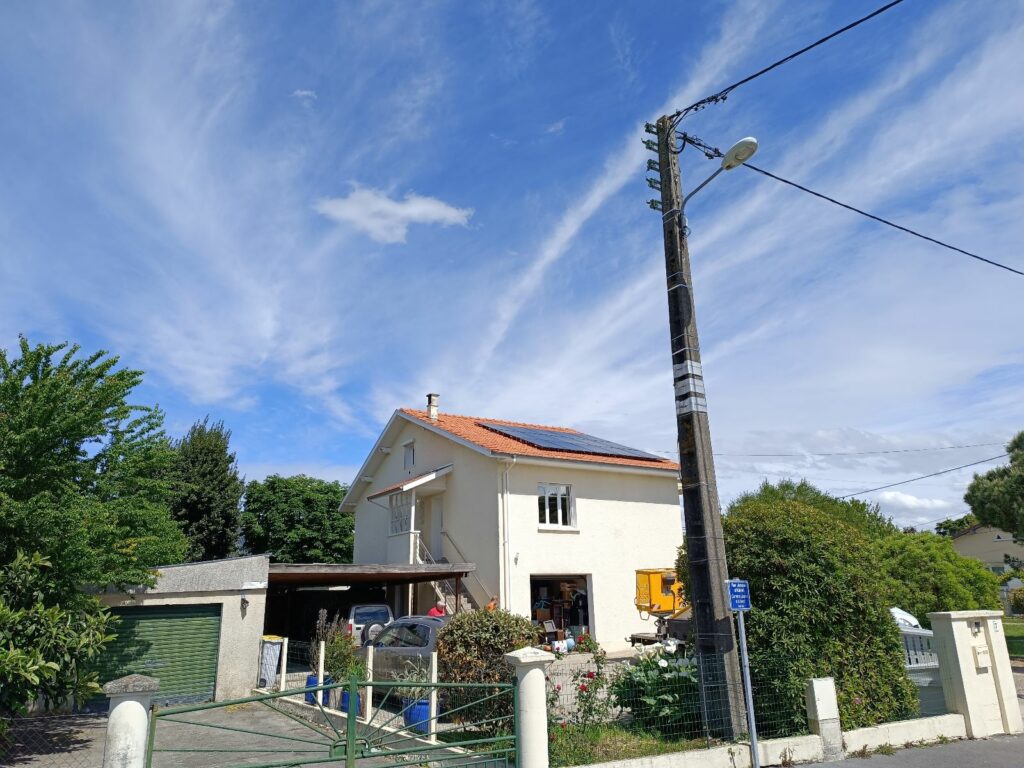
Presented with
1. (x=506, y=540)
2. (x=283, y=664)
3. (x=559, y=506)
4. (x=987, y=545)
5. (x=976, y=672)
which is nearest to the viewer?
(x=976, y=672)

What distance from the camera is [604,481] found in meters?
21.9

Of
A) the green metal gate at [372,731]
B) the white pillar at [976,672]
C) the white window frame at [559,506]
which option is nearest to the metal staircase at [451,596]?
the white window frame at [559,506]

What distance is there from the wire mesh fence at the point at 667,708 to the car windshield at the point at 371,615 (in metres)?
10.3

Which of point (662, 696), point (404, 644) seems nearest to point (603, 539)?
point (404, 644)

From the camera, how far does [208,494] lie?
33.9 m

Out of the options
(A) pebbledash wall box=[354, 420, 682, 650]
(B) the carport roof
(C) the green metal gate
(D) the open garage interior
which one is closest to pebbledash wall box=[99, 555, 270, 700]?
(B) the carport roof

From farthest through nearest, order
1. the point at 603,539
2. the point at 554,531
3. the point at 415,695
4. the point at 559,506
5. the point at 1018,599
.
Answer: the point at 1018,599, the point at 603,539, the point at 559,506, the point at 554,531, the point at 415,695

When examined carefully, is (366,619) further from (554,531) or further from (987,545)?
(987,545)

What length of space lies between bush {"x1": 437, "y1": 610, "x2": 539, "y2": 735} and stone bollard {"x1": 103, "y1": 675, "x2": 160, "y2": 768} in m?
4.47

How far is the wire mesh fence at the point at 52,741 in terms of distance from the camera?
9.11m

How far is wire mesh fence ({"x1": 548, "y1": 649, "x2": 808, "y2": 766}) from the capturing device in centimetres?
819

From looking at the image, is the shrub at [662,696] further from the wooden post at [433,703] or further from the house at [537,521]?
the house at [537,521]

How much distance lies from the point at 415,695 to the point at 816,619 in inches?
219

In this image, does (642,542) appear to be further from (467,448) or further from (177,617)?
(177,617)
